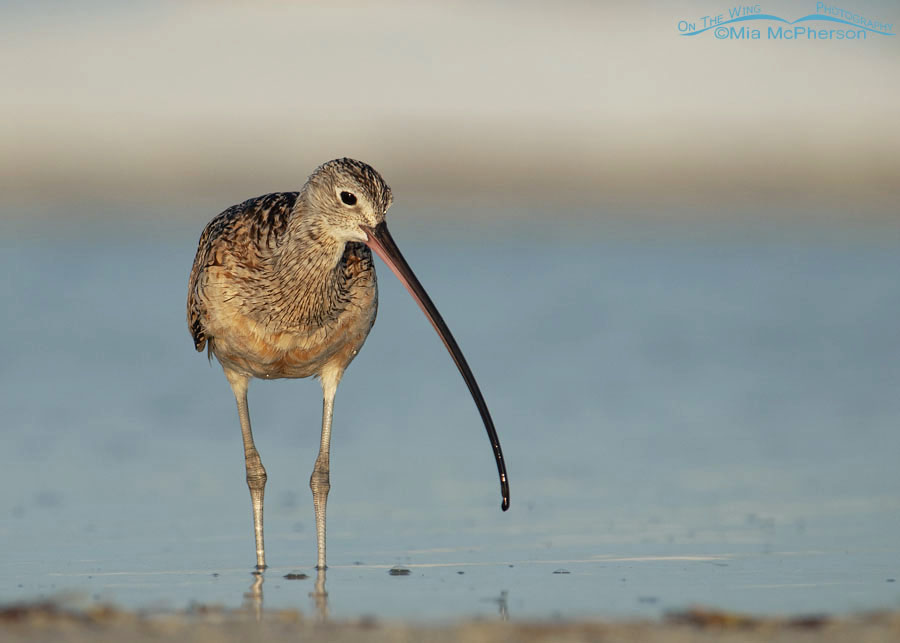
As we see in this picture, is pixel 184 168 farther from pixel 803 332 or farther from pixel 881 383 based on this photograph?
pixel 881 383

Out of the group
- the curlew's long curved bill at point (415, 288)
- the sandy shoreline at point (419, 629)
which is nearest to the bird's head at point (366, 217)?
the curlew's long curved bill at point (415, 288)

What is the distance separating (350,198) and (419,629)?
8.72 feet

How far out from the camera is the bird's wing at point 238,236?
326 inches

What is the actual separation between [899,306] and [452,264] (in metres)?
6.85

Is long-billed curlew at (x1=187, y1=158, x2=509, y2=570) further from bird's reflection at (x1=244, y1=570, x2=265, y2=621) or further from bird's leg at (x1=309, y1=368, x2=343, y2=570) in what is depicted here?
bird's reflection at (x1=244, y1=570, x2=265, y2=621)

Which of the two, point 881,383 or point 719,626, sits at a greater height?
point 881,383

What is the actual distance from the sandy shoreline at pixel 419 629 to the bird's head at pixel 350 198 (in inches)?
89.6

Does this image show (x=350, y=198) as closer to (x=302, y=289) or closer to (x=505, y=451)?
(x=302, y=289)

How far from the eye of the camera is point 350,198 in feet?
24.9

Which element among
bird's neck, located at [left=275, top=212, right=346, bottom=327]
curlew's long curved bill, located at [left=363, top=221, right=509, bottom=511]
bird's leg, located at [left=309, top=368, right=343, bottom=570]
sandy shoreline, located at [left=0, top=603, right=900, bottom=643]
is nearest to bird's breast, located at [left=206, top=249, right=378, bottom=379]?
bird's neck, located at [left=275, top=212, right=346, bottom=327]

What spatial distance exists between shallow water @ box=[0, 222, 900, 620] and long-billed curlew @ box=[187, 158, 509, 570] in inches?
24.3

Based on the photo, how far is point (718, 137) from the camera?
42.0 metres

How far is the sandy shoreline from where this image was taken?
17.7 ft

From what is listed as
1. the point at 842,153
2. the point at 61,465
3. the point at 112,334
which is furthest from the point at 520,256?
the point at 842,153
